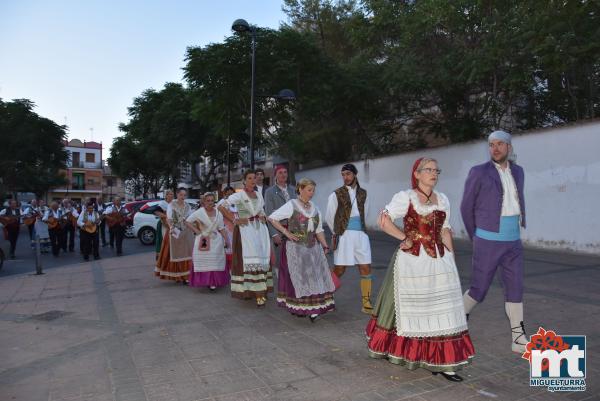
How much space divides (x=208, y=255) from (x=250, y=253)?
161 centimetres

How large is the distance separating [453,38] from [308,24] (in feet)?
31.9

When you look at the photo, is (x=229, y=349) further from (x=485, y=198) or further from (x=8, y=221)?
(x=8, y=221)

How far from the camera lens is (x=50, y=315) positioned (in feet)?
21.8

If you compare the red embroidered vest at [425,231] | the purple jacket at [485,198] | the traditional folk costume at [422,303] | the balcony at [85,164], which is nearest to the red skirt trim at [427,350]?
the traditional folk costume at [422,303]

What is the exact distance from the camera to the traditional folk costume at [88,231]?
1383cm

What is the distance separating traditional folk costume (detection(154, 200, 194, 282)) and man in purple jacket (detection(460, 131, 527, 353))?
588 centimetres

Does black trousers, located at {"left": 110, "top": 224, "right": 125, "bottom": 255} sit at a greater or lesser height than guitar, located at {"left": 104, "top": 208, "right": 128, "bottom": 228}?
lesser

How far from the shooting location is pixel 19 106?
1367 inches

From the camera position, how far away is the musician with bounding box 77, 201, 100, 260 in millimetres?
→ 13828

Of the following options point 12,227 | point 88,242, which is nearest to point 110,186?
point 12,227

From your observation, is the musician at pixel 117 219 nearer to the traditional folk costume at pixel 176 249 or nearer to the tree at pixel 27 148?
the traditional folk costume at pixel 176 249

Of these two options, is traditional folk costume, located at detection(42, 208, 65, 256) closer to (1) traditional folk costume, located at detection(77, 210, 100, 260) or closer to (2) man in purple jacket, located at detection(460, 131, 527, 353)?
(1) traditional folk costume, located at detection(77, 210, 100, 260)

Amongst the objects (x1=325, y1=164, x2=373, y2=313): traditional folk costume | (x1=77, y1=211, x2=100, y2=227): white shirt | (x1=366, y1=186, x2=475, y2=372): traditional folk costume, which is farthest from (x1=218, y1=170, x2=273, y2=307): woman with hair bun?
(x1=77, y1=211, x2=100, y2=227): white shirt

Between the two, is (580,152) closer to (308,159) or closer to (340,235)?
(340,235)
